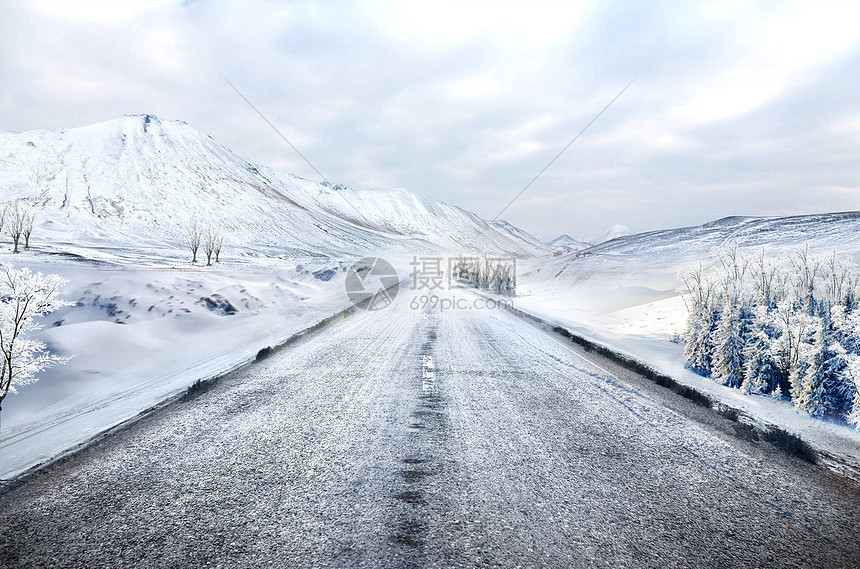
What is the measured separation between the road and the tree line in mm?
1694

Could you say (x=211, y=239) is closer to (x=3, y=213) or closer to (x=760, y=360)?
(x=3, y=213)

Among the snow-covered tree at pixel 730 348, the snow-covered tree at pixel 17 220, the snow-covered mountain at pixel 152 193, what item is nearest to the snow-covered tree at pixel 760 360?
the snow-covered tree at pixel 730 348

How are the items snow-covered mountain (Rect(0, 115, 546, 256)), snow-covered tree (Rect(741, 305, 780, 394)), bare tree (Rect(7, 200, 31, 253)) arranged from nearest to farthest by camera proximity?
1. snow-covered tree (Rect(741, 305, 780, 394))
2. bare tree (Rect(7, 200, 31, 253))
3. snow-covered mountain (Rect(0, 115, 546, 256))

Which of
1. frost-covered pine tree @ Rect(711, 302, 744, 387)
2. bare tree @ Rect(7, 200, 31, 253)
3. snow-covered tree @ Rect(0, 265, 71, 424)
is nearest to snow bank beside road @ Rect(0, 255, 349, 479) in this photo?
snow-covered tree @ Rect(0, 265, 71, 424)

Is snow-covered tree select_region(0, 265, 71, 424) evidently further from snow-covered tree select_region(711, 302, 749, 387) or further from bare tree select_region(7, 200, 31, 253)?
bare tree select_region(7, 200, 31, 253)

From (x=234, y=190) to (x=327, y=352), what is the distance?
16842cm

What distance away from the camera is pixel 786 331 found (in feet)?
19.0

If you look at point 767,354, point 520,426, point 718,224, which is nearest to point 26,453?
point 520,426

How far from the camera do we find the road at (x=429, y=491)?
2.45m

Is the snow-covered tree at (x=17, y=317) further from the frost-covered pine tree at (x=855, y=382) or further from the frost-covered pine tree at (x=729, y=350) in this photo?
the frost-covered pine tree at (x=729, y=350)

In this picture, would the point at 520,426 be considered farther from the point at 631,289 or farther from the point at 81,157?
the point at 81,157

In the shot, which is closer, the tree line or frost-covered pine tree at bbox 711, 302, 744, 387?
the tree line

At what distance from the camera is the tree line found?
4.98m

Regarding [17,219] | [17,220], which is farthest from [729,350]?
[17,220]
